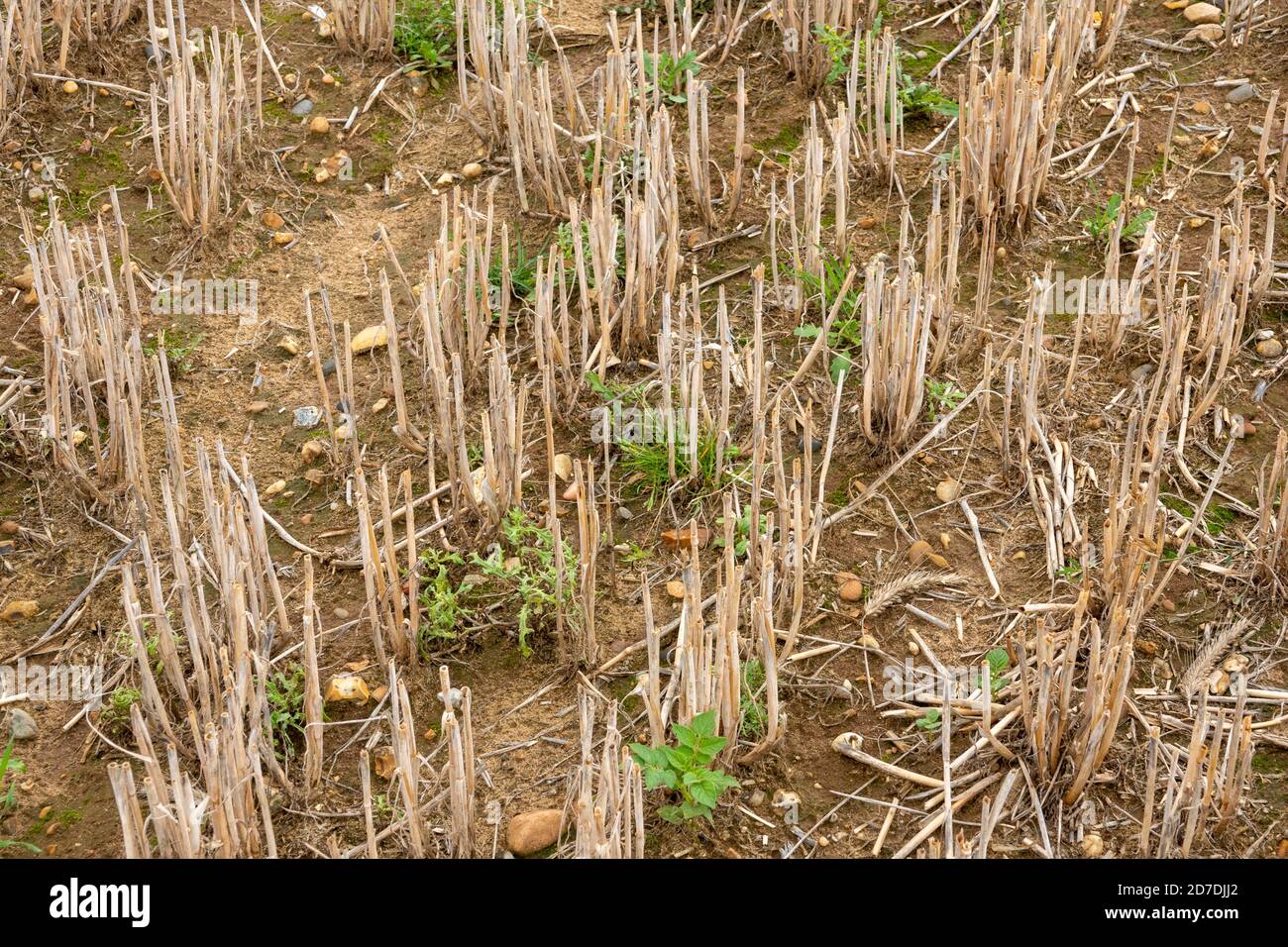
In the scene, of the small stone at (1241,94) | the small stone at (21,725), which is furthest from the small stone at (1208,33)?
the small stone at (21,725)

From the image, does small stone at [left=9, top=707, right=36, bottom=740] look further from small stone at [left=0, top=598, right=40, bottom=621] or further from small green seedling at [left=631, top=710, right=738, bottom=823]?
small green seedling at [left=631, top=710, right=738, bottom=823]

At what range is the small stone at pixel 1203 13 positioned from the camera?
508 cm

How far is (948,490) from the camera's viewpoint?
12.2ft

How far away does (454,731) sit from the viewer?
2676mm

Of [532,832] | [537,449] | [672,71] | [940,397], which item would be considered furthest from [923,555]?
[672,71]

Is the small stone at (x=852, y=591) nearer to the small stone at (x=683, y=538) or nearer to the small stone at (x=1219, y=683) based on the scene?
the small stone at (x=683, y=538)

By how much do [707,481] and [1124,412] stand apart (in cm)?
120

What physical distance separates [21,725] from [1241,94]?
4266mm

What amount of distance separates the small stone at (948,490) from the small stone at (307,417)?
1.74m

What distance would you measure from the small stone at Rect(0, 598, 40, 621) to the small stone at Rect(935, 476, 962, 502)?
233 centimetres

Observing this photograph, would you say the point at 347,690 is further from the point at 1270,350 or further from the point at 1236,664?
the point at 1270,350

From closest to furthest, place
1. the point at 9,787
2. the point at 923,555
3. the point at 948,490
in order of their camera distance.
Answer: the point at 9,787 < the point at 923,555 < the point at 948,490

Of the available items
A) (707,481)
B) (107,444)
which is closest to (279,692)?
(107,444)

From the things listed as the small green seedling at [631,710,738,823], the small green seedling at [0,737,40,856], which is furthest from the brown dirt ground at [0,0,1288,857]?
the small green seedling at [631,710,738,823]
